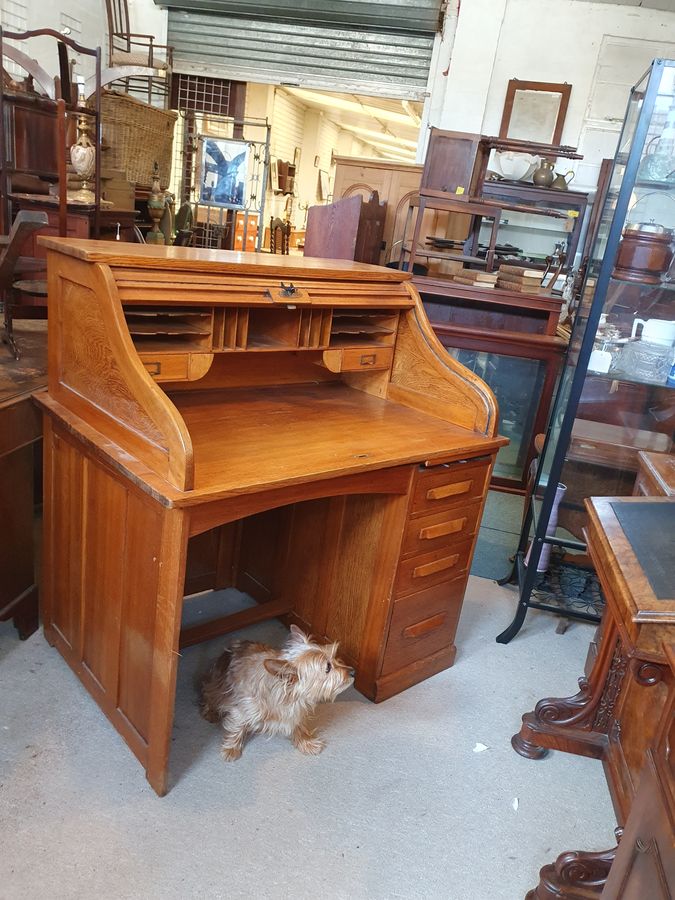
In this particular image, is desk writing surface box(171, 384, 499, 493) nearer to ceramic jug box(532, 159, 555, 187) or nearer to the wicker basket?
ceramic jug box(532, 159, 555, 187)

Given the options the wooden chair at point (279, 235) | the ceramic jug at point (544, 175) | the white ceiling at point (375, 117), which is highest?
the white ceiling at point (375, 117)

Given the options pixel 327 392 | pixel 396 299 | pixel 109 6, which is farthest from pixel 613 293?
pixel 109 6

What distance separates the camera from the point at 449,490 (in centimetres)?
229

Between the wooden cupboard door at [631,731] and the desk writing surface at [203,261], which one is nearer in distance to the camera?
the desk writing surface at [203,261]

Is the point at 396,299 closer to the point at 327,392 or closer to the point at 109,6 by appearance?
the point at 327,392

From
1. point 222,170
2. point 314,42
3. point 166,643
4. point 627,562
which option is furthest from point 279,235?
point 627,562

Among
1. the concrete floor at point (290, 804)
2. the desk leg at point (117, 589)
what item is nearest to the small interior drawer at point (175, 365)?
the desk leg at point (117, 589)

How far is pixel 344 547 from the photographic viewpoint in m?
2.46

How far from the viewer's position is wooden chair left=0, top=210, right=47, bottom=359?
2.46 meters

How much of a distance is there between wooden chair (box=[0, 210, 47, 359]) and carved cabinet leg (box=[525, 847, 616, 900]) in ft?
8.35

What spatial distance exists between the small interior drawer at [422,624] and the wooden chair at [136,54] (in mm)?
6019

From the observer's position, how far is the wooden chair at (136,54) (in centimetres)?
666

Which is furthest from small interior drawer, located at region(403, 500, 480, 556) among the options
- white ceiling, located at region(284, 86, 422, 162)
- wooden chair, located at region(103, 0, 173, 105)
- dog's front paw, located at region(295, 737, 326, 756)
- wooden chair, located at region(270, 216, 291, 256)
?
white ceiling, located at region(284, 86, 422, 162)

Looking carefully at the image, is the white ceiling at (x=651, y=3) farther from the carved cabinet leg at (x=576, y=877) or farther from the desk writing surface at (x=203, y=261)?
the carved cabinet leg at (x=576, y=877)
